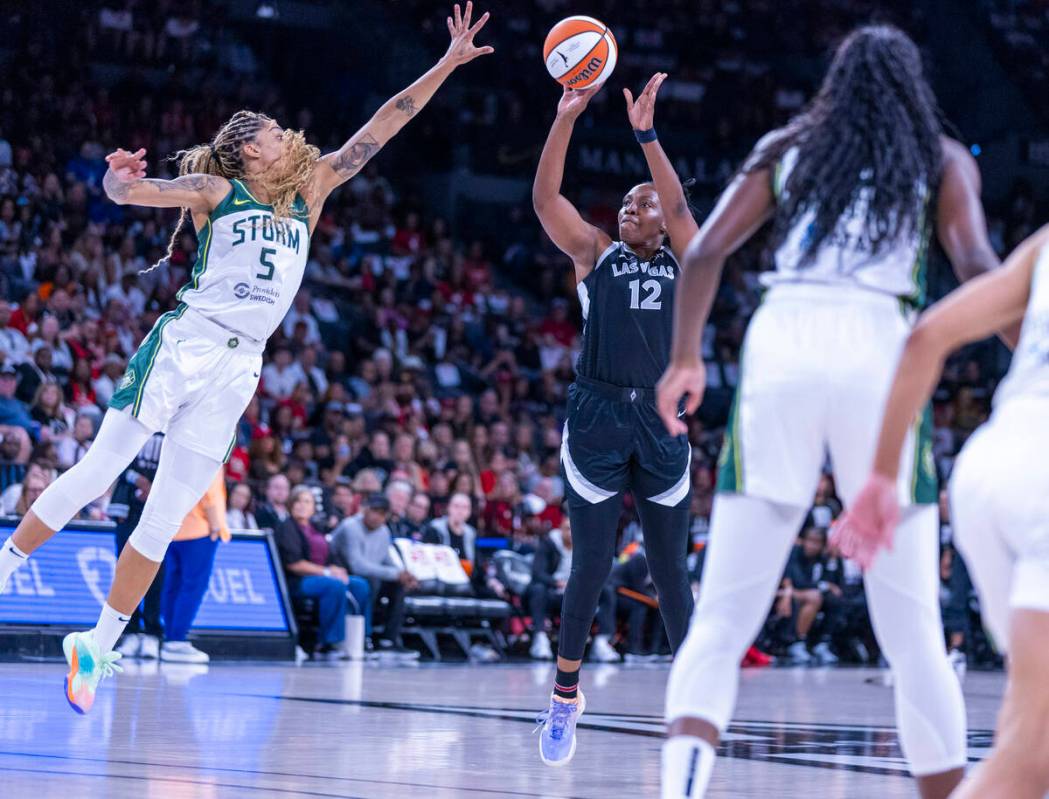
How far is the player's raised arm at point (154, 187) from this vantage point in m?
6.39

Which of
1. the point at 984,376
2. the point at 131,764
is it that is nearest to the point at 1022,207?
the point at 984,376

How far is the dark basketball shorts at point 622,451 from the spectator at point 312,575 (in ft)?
21.6

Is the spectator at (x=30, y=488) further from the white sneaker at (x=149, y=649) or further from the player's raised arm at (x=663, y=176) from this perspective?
the player's raised arm at (x=663, y=176)

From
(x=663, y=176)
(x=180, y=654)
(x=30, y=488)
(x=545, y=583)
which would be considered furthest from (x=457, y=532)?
(x=663, y=176)

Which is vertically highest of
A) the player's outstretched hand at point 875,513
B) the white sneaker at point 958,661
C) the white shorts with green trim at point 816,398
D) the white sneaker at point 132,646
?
the white shorts with green trim at point 816,398

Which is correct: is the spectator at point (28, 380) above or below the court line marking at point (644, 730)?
above

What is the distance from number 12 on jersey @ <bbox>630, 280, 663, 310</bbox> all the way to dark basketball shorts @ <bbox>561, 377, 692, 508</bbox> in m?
0.34

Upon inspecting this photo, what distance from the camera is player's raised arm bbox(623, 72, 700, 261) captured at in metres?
6.03

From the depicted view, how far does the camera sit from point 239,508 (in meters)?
12.7

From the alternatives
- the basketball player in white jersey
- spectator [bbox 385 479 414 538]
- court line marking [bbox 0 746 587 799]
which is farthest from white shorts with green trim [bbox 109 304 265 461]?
spectator [bbox 385 479 414 538]

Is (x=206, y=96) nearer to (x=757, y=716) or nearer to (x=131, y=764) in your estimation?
(x=757, y=716)

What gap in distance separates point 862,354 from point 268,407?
492 inches

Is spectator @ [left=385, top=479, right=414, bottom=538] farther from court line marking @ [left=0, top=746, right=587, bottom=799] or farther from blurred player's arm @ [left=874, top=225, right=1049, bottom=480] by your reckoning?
blurred player's arm @ [left=874, top=225, right=1049, bottom=480]

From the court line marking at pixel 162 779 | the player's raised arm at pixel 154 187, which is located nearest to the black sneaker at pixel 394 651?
the player's raised arm at pixel 154 187
